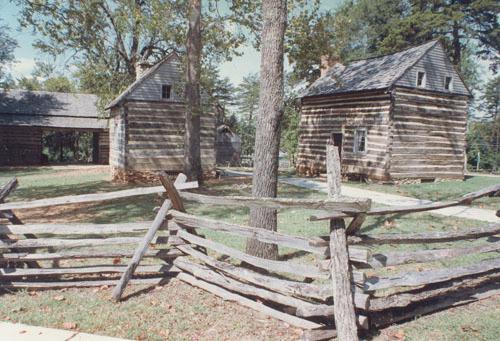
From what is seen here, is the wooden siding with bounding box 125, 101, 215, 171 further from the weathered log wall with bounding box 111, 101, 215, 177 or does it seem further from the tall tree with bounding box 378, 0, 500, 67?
the tall tree with bounding box 378, 0, 500, 67

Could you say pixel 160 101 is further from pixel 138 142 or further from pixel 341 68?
pixel 341 68

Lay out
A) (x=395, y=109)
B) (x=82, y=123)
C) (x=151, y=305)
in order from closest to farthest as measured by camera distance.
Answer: (x=151, y=305), (x=395, y=109), (x=82, y=123)

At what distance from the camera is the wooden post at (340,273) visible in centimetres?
391

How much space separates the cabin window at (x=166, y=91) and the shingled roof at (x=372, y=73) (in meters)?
8.19

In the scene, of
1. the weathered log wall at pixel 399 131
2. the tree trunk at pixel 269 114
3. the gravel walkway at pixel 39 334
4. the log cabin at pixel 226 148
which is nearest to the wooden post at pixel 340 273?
the tree trunk at pixel 269 114

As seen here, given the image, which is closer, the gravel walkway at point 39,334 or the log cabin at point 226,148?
the gravel walkway at point 39,334

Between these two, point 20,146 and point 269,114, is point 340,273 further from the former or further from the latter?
point 20,146

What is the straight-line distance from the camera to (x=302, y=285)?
4.35 metres

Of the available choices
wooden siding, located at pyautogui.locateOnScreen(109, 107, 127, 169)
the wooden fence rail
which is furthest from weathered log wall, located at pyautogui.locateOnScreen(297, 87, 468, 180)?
the wooden fence rail

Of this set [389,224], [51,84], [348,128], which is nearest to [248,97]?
[51,84]

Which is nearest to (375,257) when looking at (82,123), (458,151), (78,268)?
(78,268)

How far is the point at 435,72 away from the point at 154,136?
14836 mm

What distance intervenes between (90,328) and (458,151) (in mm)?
21361

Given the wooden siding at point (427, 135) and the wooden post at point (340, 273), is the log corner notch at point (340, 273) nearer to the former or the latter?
the wooden post at point (340, 273)
